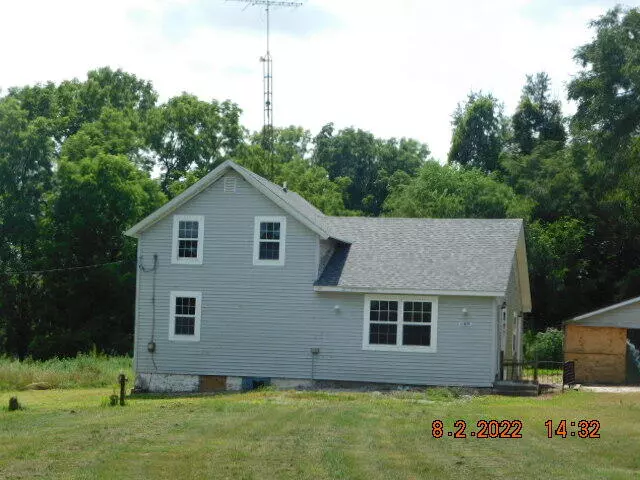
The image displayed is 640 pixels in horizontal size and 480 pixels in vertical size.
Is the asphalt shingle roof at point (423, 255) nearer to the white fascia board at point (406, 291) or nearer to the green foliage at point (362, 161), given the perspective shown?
the white fascia board at point (406, 291)

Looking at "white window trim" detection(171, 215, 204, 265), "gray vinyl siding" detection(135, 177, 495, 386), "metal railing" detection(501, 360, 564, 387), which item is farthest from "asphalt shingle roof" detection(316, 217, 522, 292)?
"white window trim" detection(171, 215, 204, 265)

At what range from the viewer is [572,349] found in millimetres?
36500

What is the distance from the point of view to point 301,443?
15.2 metres

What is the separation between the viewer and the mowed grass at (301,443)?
1255 centimetres

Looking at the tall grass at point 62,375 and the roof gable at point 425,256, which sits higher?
the roof gable at point 425,256

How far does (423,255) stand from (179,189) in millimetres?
29394

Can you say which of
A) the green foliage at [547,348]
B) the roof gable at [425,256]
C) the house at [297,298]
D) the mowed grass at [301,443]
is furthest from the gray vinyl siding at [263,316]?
the green foliage at [547,348]

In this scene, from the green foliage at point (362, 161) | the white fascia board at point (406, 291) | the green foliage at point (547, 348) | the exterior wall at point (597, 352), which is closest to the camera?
the white fascia board at point (406, 291)

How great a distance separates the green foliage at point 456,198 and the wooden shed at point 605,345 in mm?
15081

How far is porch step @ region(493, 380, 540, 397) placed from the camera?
2761 centimetres

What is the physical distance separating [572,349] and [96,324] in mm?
23904

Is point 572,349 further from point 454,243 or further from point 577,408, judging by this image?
point 577,408

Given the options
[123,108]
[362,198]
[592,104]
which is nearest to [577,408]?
[592,104]

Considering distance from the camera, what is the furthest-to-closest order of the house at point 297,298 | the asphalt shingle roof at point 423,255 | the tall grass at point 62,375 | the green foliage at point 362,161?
the green foliage at point 362,161 < the tall grass at point 62,375 < the asphalt shingle roof at point 423,255 < the house at point 297,298
